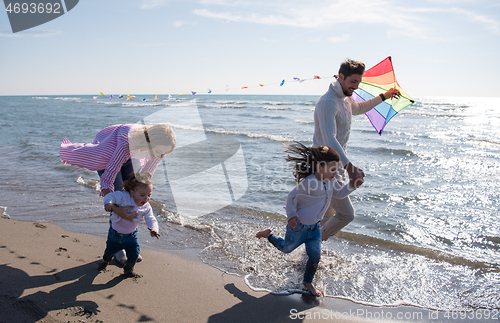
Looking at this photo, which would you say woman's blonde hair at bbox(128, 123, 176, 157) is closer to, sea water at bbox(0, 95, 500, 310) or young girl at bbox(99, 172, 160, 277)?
young girl at bbox(99, 172, 160, 277)

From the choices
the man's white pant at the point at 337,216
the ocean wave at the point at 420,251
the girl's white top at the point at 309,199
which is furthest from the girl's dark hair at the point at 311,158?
the ocean wave at the point at 420,251

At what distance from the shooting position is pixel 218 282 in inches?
126

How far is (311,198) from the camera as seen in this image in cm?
294

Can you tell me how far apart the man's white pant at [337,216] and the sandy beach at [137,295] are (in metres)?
0.81

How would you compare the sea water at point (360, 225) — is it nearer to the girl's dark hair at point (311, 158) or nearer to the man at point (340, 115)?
the man at point (340, 115)

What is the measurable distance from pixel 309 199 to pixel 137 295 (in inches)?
69.1

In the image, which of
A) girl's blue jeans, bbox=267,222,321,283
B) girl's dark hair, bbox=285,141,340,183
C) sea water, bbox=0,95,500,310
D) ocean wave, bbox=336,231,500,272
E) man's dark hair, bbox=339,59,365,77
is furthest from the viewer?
ocean wave, bbox=336,231,500,272

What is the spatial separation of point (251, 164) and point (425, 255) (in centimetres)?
549

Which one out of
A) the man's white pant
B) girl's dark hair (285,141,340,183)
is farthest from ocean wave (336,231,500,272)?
girl's dark hair (285,141,340,183)

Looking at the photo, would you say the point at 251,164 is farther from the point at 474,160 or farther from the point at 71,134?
the point at 71,134

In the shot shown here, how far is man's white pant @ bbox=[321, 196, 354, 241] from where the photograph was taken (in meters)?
3.44

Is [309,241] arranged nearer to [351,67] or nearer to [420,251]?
[351,67]

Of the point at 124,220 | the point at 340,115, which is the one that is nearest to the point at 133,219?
the point at 124,220

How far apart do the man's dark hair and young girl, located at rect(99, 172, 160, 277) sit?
213 centimetres
